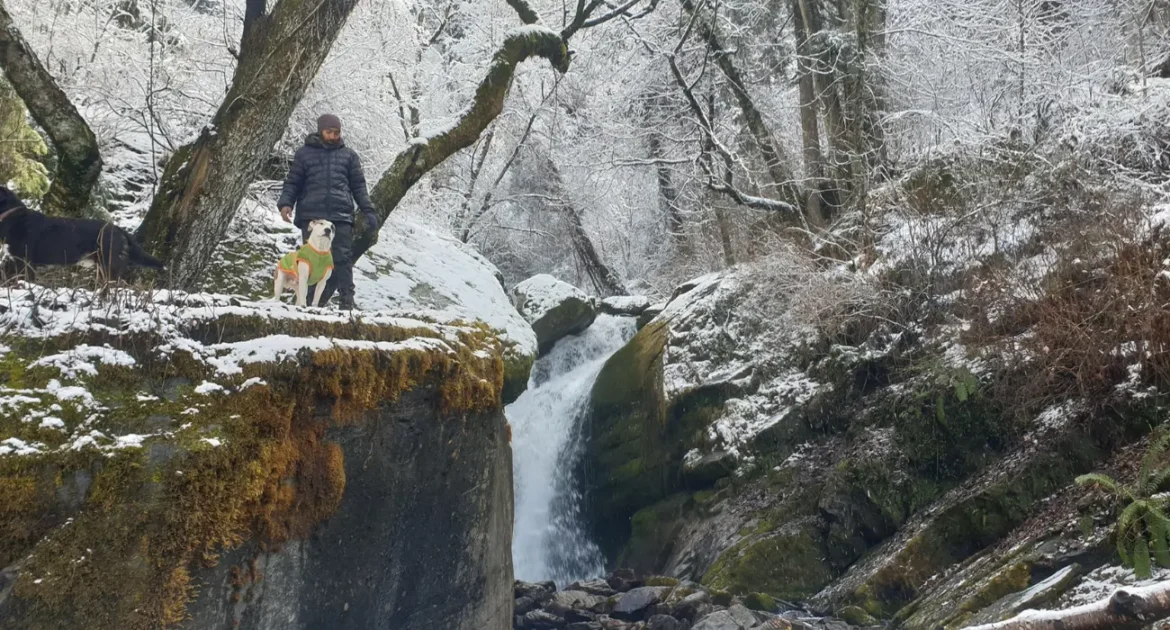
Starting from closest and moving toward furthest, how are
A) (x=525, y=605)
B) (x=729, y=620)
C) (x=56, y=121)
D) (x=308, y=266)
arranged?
(x=308, y=266), (x=56, y=121), (x=729, y=620), (x=525, y=605)

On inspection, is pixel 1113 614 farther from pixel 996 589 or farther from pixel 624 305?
pixel 624 305

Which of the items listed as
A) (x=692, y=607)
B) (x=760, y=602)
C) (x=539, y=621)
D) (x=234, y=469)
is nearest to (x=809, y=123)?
(x=760, y=602)

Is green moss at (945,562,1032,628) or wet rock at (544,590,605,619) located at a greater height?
green moss at (945,562,1032,628)

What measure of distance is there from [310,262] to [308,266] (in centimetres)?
3

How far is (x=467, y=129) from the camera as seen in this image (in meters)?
8.30

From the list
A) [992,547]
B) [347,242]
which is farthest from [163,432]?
[992,547]

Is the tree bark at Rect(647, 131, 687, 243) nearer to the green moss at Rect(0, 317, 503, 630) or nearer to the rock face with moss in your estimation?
the rock face with moss

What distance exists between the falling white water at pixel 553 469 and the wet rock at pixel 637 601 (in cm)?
220

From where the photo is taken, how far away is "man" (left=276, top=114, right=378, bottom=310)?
614 centimetres

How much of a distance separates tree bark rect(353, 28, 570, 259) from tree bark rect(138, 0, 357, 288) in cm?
139

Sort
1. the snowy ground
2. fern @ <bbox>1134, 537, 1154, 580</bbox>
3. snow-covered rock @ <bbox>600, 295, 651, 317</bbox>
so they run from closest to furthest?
the snowy ground
fern @ <bbox>1134, 537, 1154, 580</bbox>
snow-covered rock @ <bbox>600, 295, 651, 317</bbox>

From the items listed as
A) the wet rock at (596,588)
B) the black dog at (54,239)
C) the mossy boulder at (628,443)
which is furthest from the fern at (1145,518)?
the black dog at (54,239)

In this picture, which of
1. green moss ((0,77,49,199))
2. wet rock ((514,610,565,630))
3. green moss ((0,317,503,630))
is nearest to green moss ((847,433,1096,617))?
wet rock ((514,610,565,630))

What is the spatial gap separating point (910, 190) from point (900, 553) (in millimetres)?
4507
